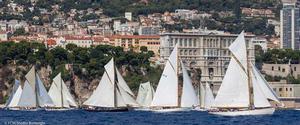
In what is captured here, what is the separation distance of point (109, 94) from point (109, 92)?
0.68 feet

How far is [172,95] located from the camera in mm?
121750

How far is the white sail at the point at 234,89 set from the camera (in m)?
104

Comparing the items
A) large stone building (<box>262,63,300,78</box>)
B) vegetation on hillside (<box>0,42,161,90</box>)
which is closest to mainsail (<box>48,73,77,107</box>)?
vegetation on hillside (<box>0,42,161,90</box>)

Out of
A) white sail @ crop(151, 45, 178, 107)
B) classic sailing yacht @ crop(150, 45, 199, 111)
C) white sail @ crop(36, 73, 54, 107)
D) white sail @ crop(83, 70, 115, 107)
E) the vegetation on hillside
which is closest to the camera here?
white sail @ crop(151, 45, 178, 107)

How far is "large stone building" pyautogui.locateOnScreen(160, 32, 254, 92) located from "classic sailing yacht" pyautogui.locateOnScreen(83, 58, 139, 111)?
5773cm

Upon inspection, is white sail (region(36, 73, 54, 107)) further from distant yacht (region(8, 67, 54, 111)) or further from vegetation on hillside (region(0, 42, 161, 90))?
vegetation on hillside (region(0, 42, 161, 90))

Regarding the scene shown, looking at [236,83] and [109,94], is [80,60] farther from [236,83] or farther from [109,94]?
[236,83]

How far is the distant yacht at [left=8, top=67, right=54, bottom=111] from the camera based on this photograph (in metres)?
130

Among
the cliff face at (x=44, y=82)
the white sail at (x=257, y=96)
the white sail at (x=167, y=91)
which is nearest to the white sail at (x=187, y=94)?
the white sail at (x=167, y=91)

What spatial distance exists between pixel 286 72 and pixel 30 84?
6620 centimetres

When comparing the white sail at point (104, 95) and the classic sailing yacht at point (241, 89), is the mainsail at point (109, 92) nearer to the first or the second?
the white sail at point (104, 95)

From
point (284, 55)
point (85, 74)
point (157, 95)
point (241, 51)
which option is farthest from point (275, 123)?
point (284, 55)

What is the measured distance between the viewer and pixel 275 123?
99.1 metres

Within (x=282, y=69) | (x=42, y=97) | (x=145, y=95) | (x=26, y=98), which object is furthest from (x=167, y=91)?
(x=282, y=69)
